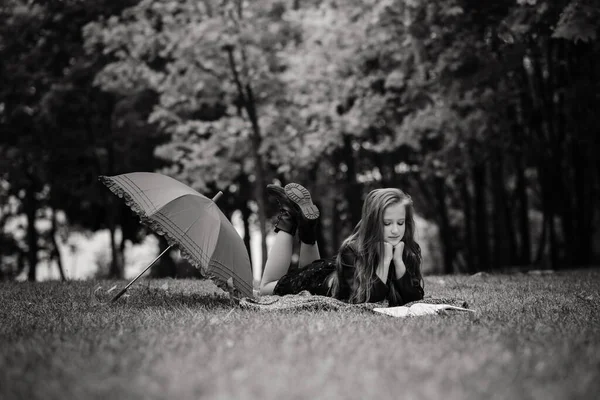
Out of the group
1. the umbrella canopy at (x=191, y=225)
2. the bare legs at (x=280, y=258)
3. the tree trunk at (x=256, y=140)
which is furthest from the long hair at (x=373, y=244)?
the tree trunk at (x=256, y=140)

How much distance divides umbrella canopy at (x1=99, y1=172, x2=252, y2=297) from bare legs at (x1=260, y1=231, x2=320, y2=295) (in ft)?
1.39

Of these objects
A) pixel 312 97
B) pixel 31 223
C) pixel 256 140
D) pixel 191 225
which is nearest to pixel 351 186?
pixel 312 97

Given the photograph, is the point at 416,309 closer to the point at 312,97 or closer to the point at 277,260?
the point at 277,260

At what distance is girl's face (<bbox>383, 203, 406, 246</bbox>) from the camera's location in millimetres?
5414

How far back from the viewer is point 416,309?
511cm

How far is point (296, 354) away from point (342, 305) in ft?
7.60

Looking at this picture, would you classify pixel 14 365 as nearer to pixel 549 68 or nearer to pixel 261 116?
pixel 261 116

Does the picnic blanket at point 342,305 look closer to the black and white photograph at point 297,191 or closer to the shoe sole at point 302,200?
the black and white photograph at point 297,191

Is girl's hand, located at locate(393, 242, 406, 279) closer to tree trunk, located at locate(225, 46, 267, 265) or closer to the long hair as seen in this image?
the long hair

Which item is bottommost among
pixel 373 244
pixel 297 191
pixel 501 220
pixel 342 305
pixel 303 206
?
pixel 501 220

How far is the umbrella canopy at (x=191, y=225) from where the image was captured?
211 inches

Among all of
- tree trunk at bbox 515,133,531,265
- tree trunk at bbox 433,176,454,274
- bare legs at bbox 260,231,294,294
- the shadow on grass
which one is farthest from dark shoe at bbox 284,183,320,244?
tree trunk at bbox 433,176,454,274

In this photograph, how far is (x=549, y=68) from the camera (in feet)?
46.8

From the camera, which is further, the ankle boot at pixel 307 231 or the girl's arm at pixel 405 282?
the ankle boot at pixel 307 231
